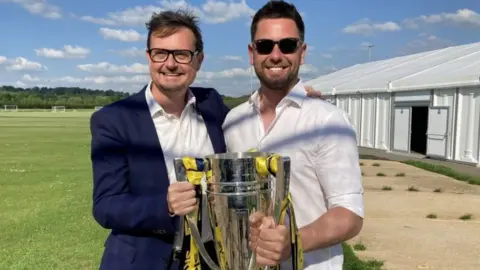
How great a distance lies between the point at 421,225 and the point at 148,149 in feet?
22.5

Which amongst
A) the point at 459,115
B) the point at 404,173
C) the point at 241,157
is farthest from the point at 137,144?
the point at 459,115

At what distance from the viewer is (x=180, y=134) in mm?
2311

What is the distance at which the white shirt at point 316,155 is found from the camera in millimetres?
1957

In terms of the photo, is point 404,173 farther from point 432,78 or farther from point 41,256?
point 41,256

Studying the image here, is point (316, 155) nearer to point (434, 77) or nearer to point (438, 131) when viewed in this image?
point (438, 131)

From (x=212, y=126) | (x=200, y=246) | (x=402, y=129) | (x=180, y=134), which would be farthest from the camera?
(x=402, y=129)

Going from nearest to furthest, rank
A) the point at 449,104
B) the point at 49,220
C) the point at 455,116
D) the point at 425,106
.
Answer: the point at 49,220 → the point at 455,116 → the point at 449,104 → the point at 425,106

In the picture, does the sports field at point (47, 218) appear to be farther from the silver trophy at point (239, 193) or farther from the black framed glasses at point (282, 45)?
the black framed glasses at point (282, 45)

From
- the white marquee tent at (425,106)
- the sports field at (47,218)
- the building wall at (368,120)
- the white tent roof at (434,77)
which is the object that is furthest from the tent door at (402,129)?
the sports field at (47,218)

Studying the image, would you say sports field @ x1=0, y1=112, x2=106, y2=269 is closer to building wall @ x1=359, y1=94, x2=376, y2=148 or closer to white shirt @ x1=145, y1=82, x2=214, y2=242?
white shirt @ x1=145, y1=82, x2=214, y2=242

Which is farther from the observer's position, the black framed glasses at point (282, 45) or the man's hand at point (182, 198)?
the black framed glasses at point (282, 45)

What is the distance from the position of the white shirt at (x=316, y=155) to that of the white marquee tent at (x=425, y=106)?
44.6 feet

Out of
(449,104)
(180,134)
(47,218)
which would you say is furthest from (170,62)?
(449,104)

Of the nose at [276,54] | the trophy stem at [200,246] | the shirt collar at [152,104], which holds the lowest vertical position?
the trophy stem at [200,246]
